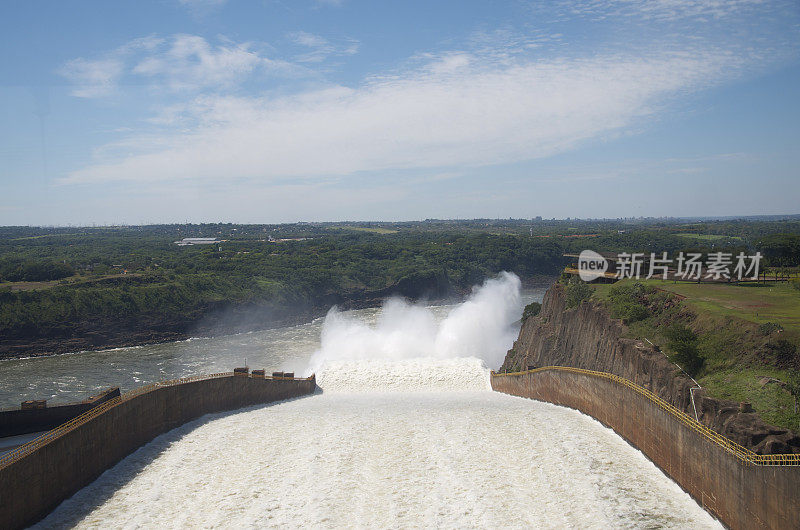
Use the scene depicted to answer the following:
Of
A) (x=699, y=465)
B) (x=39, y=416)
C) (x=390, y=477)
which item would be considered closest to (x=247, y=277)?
(x=39, y=416)

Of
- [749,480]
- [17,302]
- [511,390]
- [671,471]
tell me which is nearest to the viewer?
[749,480]

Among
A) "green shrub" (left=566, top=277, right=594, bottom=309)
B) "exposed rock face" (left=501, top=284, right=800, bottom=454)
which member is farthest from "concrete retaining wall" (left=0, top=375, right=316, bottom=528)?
"green shrub" (left=566, top=277, right=594, bottom=309)

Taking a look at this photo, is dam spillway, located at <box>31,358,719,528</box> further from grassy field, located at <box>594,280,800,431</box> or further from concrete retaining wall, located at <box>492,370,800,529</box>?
grassy field, located at <box>594,280,800,431</box>

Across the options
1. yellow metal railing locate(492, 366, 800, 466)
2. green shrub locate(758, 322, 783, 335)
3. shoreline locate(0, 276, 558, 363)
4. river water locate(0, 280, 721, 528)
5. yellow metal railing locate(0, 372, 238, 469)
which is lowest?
shoreline locate(0, 276, 558, 363)

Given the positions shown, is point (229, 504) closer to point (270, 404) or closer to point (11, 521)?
point (11, 521)

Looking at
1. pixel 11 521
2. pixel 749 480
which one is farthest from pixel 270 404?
pixel 749 480

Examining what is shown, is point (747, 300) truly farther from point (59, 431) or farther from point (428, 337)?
point (428, 337)

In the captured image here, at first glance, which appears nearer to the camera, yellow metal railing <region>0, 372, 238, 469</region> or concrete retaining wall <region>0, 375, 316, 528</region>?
concrete retaining wall <region>0, 375, 316, 528</region>
